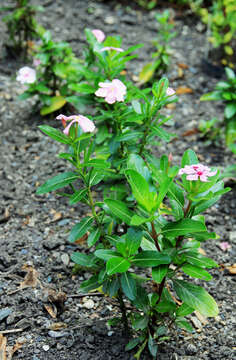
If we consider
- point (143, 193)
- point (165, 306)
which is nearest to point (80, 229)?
point (143, 193)

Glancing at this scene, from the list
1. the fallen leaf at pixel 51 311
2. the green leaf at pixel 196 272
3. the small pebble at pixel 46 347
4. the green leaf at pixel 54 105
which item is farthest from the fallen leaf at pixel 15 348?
the green leaf at pixel 54 105

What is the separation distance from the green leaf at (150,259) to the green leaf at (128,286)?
89 millimetres

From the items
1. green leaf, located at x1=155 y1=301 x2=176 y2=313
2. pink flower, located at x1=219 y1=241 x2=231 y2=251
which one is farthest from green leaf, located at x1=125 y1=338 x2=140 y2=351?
pink flower, located at x1=219 y1=241 x2=231 y2=251

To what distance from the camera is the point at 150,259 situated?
1.76m

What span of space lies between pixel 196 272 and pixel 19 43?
11.3ft

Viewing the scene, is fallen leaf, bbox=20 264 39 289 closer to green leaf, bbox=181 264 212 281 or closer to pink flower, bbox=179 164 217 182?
green leaf, bbox=181 264 212 281

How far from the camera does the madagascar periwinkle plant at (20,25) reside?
4.19m

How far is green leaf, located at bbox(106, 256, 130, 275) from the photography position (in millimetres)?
1650

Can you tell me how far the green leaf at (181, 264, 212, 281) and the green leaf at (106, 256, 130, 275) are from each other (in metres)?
0.28

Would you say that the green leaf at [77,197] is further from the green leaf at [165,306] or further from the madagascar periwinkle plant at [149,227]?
the green leaf at [165,306]

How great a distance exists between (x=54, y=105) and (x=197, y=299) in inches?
Answer: 90.5

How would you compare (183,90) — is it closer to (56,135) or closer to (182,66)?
(182,66)

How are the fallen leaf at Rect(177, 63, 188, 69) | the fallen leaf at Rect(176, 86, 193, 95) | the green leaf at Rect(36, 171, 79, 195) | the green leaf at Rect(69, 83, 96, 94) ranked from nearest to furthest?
the green leaf at Rect(36, 171, 79, 195), the green leaf at Rect(69, 83, 96, 94), the fallen leaf at Rect(176, 86, 193, 95), the fallen leaf at Rect(177, 63, 188, 69)

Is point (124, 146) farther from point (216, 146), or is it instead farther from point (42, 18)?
point (42, 18)
